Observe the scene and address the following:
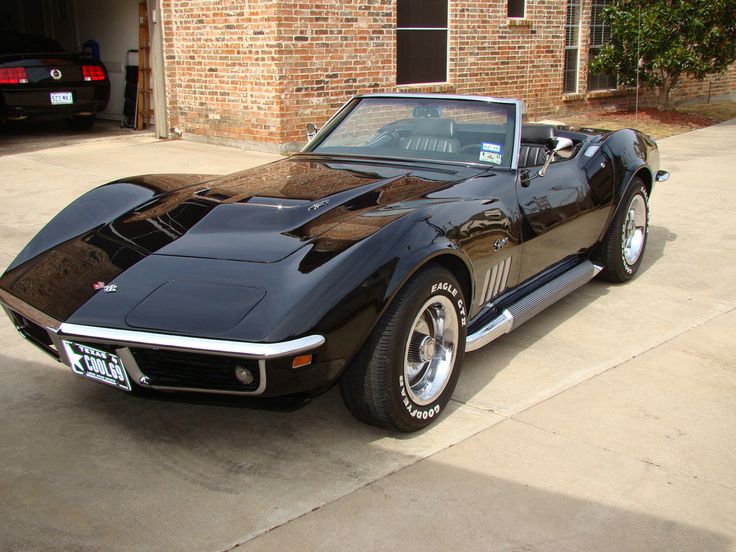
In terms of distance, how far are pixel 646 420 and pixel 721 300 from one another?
7.11 feet

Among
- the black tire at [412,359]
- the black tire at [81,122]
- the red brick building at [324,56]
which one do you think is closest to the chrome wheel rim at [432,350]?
the black tire at [412,359]

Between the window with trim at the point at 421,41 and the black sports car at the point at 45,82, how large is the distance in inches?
174

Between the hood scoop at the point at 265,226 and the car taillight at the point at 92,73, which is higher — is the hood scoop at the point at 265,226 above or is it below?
below

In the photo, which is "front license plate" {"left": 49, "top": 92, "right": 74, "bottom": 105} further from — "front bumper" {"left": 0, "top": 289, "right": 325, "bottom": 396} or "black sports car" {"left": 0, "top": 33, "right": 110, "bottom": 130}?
"front bumper" {"left": 0, "top": 289, "right": 325, "bottom": 396}

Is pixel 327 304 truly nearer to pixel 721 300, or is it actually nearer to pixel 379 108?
pixel 379 108

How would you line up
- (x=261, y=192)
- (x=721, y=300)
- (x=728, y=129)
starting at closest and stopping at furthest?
1. (x=261, y=192)
2. (x=721, y=300)
3. (x=728, y=129)

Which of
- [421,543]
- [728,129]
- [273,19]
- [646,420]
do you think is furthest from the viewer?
[728,129]

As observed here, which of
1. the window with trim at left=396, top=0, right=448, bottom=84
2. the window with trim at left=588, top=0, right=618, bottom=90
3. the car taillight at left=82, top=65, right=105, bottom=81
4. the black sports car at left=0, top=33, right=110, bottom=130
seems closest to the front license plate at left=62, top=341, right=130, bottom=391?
the black sports car at left=0, top=33, right=110, bottom=130

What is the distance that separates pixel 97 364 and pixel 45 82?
964cm

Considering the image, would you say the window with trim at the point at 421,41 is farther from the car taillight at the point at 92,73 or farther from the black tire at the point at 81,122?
the black tire at the point at 81,122

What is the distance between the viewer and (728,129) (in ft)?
48.8

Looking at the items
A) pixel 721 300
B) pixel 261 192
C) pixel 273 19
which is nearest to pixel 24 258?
pixel 261 192

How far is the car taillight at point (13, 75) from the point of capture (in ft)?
37.4

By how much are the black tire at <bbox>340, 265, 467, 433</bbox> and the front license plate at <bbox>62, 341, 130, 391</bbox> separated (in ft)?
2.86
